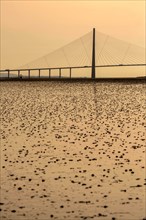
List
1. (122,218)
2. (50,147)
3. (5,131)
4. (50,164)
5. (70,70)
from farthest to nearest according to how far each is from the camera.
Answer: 1. (70,70)
2. (5,131)
3. (50,147)
4. (50,164)
5. (122,218)

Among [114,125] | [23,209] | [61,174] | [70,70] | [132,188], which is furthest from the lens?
[70,70]

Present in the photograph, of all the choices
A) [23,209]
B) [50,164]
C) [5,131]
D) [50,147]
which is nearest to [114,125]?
[5,131]

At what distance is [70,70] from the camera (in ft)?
430

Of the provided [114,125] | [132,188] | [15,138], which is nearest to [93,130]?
[114,125]

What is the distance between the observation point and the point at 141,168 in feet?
50.4

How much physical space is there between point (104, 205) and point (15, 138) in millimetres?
11954

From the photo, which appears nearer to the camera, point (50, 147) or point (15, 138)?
point (50, 147)

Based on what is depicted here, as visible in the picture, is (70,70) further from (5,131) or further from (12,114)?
(5,131)

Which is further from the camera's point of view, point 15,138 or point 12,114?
point 12,114

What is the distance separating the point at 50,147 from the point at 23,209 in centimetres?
902

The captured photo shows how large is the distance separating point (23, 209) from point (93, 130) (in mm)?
14935

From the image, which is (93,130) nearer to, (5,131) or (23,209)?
(5,131)

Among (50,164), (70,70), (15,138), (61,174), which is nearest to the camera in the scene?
(61,174)

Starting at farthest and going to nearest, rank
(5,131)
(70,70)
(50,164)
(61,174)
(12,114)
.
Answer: (70,70) < (12,114) < (5,131) < (50,164) < (61,174)
